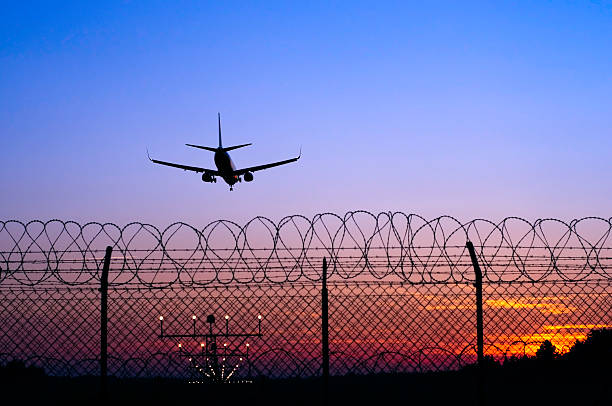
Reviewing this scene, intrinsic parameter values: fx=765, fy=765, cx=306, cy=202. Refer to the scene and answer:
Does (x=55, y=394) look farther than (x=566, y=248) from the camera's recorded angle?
No

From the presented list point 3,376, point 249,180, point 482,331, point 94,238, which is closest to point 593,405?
point 482,331

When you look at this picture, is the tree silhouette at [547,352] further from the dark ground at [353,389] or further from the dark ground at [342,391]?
the dark ground at [342,391]

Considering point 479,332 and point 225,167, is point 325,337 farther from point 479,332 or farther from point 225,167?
point 225,167

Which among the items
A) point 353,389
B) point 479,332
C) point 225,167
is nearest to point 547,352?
point 479,332

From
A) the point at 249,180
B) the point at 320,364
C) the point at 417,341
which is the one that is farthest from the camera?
the point at 249,180

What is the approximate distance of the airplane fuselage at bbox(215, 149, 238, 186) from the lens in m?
58.2

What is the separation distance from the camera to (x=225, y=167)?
5903 centimetres

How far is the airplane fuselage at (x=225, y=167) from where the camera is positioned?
191ft

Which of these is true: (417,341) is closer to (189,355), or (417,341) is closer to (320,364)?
(320,364)

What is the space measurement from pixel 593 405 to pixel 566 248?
1795 millimetres

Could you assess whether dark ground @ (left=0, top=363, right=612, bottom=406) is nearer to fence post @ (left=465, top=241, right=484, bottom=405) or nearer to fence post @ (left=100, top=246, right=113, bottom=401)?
fence post @ (left=465, top=241, right=484, bottom=405)

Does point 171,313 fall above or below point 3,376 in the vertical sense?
above

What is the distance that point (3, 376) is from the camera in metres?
8.63

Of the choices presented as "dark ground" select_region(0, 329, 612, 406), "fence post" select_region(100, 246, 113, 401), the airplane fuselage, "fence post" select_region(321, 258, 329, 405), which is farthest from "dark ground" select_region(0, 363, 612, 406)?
the airplane fuselage
